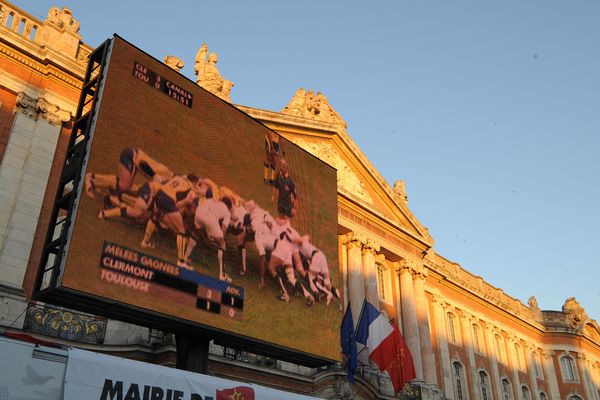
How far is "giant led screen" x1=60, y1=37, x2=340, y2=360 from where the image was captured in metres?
11.9

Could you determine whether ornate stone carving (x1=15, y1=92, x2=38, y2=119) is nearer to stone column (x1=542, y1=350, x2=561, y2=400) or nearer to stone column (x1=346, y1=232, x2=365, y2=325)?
stone column (x1=346, y1=232, x2=365, y2=325)

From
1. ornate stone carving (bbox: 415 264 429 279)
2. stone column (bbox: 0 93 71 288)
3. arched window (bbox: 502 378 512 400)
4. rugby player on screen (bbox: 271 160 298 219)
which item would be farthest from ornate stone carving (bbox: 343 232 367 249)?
arched window (bbox: 502 378 512 400)

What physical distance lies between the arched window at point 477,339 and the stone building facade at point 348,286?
79 mm

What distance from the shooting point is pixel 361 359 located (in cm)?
2389

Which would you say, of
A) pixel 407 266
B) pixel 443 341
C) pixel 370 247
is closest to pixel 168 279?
pixel 370 247

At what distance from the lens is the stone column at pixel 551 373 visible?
41688 mm

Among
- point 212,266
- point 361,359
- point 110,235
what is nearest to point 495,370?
→ point 361,359

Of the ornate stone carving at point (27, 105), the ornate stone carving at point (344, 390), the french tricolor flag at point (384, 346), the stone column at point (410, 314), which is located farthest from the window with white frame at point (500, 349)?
the ornate stone carving at point (27, 105)

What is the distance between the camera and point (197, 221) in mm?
13555

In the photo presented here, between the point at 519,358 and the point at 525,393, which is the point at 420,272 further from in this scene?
the point at 525,393

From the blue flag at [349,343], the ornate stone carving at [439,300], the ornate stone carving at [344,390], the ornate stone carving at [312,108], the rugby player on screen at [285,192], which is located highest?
the ornate stone carving at [312,108]

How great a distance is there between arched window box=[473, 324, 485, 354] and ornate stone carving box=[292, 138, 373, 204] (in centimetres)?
1258

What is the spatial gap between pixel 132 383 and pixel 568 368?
42214mm

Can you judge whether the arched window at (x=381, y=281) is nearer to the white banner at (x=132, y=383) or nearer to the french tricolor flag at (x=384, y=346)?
the french tricolor flag at (x=384, y=346)
